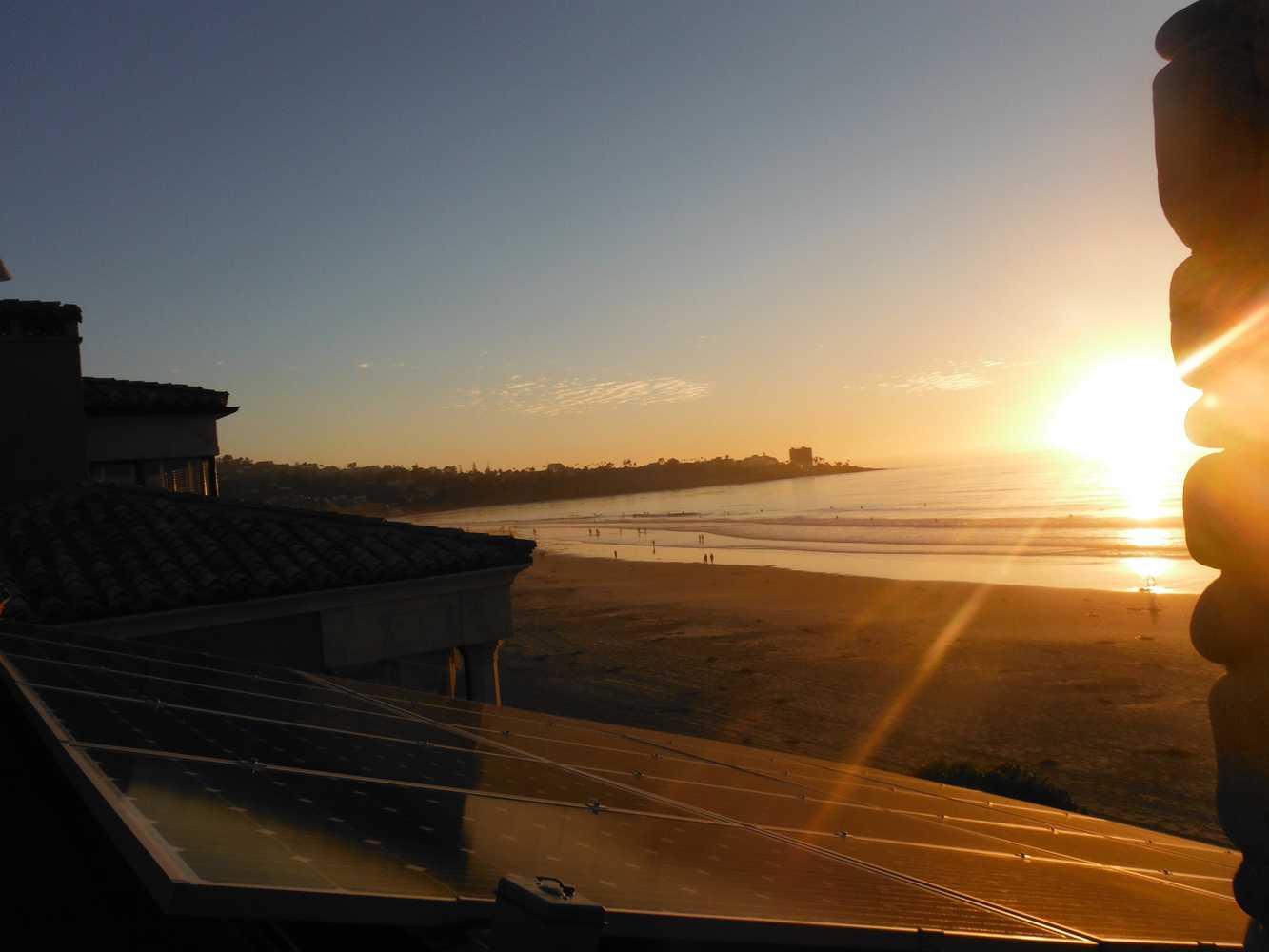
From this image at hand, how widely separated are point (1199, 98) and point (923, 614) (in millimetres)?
32449

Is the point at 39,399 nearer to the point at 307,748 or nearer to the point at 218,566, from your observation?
the point at 218,566

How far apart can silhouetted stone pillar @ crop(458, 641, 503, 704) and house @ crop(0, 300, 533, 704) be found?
0.06 ft

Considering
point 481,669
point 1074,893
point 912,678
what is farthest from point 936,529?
point 1074,893

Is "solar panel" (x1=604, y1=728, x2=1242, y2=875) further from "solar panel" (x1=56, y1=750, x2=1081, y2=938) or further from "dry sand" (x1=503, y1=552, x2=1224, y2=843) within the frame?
"dry sand" (x1=503, y1=552, x2=1224, y2=843)

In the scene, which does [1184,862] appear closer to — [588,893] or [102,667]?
[588,893]

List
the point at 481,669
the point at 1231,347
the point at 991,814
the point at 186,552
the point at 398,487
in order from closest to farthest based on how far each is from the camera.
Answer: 1. the point at 1231,347
2. the point at 991,814
3. the point at 186,552
4. the point at 481,669
5. the point at 398,487

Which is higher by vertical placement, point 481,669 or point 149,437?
point 149,437

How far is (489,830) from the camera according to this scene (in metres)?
2.60

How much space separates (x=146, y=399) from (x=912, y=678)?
58.2 ft

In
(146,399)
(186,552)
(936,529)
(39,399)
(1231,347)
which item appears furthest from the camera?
(936,529)

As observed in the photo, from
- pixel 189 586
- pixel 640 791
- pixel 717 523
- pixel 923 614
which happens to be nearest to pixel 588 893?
pixel 640 791

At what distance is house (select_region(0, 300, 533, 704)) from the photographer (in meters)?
9.12

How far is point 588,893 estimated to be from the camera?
2.09 meters

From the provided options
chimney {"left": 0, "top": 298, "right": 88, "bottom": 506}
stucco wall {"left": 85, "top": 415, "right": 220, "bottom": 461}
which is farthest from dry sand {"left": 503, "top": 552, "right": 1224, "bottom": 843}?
chimney {"left": 0, "top": 298, "right": 88, "bottom": 506}
